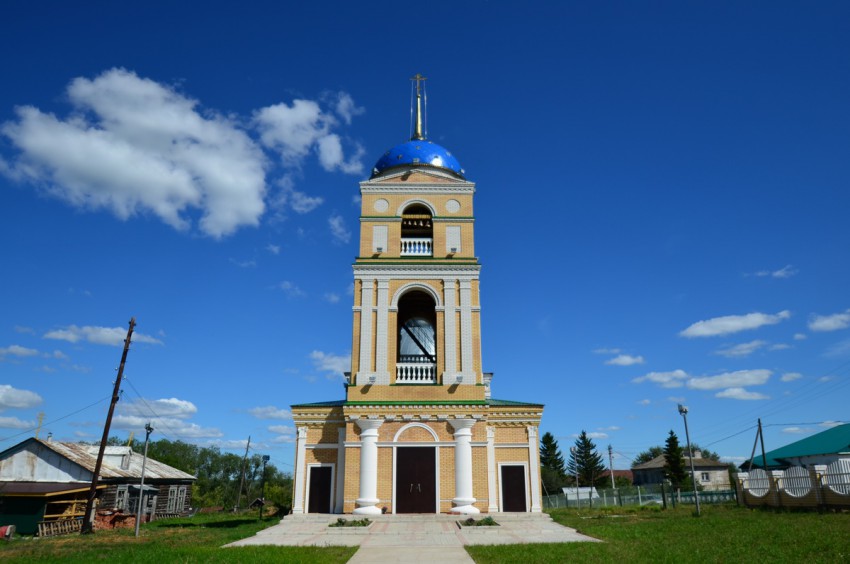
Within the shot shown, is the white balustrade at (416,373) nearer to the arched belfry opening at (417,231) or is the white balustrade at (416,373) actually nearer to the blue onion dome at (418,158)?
the arched belfry opening at (417,231)

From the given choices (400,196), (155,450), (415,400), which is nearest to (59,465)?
(415,400)

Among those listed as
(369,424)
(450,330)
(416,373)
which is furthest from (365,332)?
(369,424)

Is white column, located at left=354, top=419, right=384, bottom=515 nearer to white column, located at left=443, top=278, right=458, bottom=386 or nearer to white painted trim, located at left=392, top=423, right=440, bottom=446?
white painted trim, located at left=392, top=423, right=440, bottom=446

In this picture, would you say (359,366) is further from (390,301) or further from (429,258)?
(429,258)

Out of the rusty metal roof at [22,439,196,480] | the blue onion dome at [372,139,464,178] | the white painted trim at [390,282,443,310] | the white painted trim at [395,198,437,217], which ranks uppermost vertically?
the blue onion dome at [372,139,464,178]

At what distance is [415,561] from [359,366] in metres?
12.3

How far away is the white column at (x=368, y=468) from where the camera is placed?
21641mm

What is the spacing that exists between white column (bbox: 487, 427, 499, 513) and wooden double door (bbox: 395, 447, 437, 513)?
93.3 inches

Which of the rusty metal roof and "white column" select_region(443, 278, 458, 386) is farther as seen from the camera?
the rusty metal roof

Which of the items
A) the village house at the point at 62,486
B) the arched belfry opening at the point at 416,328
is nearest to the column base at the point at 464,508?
the arched belfry opening at the point at 416,328

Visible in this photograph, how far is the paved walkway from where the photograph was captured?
525 inches

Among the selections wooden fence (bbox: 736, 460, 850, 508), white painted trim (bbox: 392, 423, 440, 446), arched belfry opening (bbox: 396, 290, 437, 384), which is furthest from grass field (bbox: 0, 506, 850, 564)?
arched belfry opening (bbox: 396, 290, 437, 384)

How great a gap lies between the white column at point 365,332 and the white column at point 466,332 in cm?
387

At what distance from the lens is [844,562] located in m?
10.0
